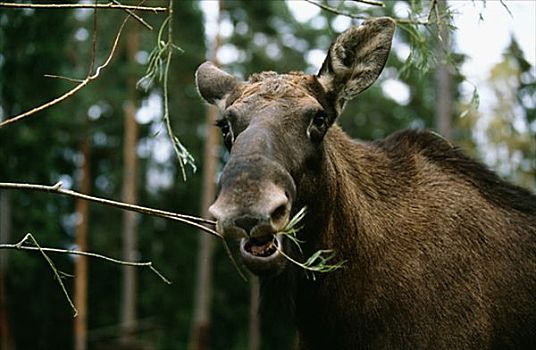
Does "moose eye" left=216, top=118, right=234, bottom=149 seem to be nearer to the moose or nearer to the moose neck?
the moose

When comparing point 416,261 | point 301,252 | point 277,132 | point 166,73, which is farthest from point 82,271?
point 277,132

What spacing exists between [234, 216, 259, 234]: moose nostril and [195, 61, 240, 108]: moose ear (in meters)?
2.03

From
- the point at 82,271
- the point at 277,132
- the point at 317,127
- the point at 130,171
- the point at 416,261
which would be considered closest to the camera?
the point at 277,132

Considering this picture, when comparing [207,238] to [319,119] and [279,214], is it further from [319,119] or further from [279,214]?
[279,214]

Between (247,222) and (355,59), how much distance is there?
2008mm

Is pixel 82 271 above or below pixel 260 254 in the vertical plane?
below

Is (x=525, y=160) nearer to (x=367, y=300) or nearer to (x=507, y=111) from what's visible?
(x=507, y=111)

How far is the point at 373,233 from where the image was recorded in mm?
6195

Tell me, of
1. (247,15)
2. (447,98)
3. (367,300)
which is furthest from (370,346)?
(247,15)

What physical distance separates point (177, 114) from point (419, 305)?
3007 centimetres

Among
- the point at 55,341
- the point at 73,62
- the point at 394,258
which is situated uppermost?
the point at 73,62

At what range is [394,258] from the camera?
6113mm

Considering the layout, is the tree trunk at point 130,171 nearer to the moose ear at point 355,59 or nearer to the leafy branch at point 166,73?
the leafy branch at point 166,73

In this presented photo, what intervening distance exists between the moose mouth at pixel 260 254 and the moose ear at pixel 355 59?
5.01ft
